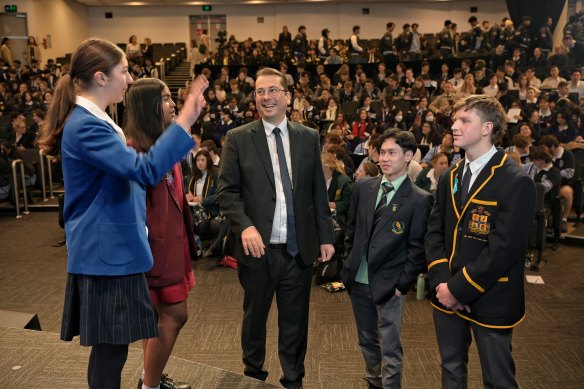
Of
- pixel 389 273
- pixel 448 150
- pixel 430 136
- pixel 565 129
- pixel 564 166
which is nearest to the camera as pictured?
pixel 389 273

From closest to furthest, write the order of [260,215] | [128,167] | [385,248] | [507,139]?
[128,167]
[260,215]
[385,248]
[507,139]

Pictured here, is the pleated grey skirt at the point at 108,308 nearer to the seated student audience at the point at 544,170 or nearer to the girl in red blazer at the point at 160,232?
the girl in red blazer at the point at 160,232

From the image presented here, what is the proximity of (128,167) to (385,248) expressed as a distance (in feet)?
5.23

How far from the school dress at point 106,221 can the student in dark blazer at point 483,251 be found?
1280 millimetres

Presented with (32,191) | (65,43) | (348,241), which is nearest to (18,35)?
(65,43)

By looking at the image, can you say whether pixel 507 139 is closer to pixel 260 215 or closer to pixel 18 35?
pixel 260 215

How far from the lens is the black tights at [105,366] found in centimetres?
188

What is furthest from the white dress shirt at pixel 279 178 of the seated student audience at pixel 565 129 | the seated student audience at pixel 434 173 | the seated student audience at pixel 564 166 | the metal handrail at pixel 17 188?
the seated student audience at pixel 565 129

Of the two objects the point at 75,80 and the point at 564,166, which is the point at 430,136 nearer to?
the point at 564,166

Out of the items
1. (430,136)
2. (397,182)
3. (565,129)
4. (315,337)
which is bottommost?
(315,337)

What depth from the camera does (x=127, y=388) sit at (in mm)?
2629

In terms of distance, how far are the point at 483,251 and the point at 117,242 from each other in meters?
1.46

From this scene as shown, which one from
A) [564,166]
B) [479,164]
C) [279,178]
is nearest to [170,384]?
[279,178]

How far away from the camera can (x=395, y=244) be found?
2971 millimetres
